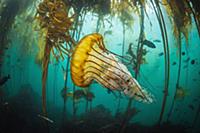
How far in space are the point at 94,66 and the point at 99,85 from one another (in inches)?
7.6

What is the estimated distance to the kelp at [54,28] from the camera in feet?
8.86

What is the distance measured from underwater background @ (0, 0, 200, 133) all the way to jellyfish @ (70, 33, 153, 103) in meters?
0.07

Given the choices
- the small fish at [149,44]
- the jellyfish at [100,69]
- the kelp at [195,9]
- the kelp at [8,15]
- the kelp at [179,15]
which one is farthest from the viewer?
the kelp at [8,15]

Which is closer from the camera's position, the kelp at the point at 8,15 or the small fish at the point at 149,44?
the small fish at the point at 149,44

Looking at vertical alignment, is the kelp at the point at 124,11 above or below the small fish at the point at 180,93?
above

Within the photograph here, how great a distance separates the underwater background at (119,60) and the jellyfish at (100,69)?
0.07 metres

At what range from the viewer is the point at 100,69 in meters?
2.56

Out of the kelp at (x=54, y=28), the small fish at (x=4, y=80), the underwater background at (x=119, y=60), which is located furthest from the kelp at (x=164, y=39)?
the small fish at (x=4, y=80)

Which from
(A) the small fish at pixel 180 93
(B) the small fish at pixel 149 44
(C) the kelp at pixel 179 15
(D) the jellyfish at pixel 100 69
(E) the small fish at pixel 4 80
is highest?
(C) the kelp at pixel 179 15

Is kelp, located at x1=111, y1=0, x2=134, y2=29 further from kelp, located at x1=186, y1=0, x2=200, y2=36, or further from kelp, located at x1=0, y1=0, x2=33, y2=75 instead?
kelp, located at x1=0, y1=0, x2=33, y2=75

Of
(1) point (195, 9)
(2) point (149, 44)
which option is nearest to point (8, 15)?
(2) point (149, 44)

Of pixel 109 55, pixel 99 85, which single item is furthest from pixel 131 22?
pixel 99 85

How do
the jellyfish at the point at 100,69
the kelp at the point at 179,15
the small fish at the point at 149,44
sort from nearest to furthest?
1. the jellyfish at the point at 100,69
2. the small fish at the point at 149,44
3. the kelp at the point at 179,15

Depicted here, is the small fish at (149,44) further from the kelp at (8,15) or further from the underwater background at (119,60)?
the kelp at (8,15)
